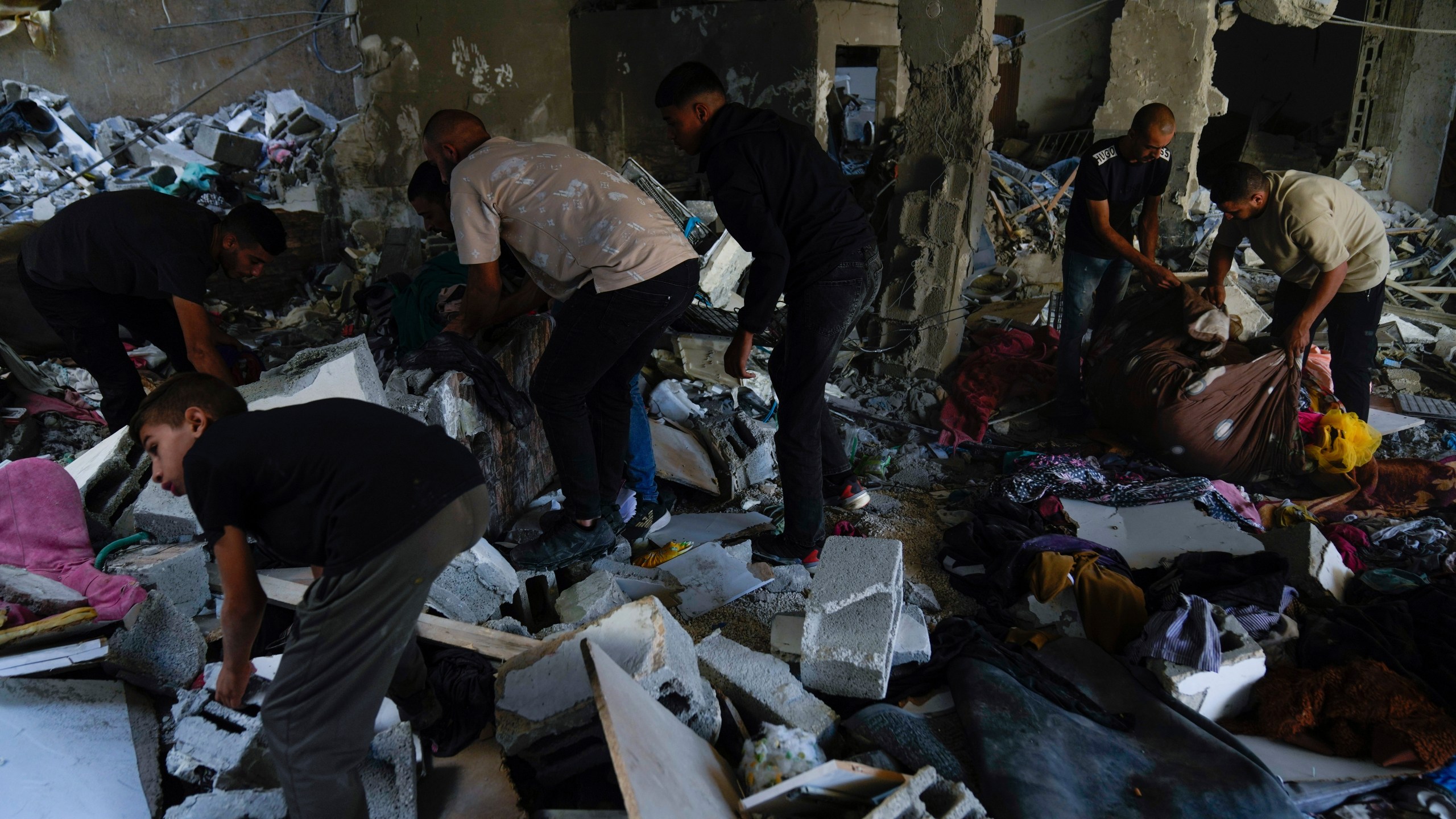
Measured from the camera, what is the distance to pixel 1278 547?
3.28 meters

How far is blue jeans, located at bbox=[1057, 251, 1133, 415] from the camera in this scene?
4953mm

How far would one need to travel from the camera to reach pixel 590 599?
3.03 metres

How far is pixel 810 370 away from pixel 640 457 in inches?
38.7

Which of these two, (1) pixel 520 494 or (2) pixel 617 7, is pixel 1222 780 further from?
(2) pixel 617 7

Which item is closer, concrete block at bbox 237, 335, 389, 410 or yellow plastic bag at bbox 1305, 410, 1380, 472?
concrete block at bbox 237, 335, 389, 410

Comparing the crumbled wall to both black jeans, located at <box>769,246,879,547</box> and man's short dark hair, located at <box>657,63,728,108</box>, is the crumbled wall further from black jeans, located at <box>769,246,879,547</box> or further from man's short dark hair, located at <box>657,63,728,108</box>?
man's short dark hair, located at <box>657,63,728,108</box>

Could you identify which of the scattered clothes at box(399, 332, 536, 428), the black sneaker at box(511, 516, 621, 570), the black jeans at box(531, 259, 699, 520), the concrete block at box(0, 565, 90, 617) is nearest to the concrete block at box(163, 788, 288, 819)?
the concrete block at box(0, 565, 90, 617)

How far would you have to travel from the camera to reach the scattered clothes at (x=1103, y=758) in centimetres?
220

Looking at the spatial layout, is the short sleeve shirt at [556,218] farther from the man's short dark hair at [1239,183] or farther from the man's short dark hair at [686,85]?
the man's short dark hair at [1239,183]

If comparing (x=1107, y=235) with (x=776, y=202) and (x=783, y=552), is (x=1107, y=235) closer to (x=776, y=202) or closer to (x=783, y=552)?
(x=776, y=202)

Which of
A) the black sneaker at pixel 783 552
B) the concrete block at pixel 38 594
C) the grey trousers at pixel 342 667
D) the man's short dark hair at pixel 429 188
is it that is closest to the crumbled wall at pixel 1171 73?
the black sneaker at pixel 783 552

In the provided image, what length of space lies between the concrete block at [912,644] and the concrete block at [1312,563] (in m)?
1.46

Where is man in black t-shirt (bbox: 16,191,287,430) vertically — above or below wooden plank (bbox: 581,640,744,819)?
above

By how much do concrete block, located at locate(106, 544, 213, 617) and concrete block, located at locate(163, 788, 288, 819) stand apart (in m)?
0.76
